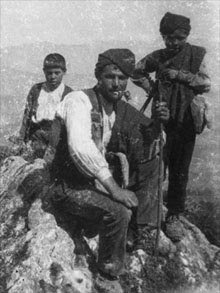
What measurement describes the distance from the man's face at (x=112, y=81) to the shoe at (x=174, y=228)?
178 centimetres

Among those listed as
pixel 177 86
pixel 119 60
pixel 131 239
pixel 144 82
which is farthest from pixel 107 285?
pixel 144 82

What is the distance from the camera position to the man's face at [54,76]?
6.70m

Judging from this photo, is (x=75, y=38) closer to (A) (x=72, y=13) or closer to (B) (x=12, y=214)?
(A) (x=72, y=13)

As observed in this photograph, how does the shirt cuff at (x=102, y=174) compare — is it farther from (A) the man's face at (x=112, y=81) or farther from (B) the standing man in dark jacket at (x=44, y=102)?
(B) the standing man in dark jacket at (x=44, y=102)

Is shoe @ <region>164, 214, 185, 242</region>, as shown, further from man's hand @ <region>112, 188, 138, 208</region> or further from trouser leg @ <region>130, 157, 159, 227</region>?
man's hand @ <region>112, 188, 138, 208</region>

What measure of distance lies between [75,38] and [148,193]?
45.8 meters

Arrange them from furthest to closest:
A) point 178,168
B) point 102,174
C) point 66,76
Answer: point 66,76, point 178,168, point 102,174

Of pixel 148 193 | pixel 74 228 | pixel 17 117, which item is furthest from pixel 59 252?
pixel 17 117

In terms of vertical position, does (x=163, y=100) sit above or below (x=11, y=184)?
above

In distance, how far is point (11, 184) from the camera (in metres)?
5.09

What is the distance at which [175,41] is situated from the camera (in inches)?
175

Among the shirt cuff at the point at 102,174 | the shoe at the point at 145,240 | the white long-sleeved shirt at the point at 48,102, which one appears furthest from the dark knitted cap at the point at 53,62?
the shirt cuff at the point at 102,174

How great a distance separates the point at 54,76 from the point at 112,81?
3.27 meters

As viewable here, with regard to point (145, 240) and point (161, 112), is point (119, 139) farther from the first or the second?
point (145, 240)
